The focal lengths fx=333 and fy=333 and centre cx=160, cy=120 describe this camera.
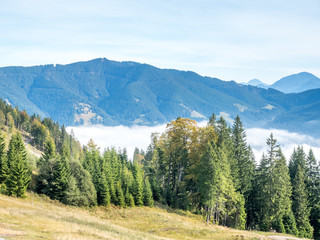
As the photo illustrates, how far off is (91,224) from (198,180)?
3036cm

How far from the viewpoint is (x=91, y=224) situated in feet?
119

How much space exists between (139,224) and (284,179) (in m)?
35.7

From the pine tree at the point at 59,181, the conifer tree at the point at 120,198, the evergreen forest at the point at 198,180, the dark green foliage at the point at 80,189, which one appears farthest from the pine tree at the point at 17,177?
the conifer tree at the point at 120,198

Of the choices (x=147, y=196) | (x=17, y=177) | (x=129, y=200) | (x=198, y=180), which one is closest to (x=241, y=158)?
(x=198, y=180)

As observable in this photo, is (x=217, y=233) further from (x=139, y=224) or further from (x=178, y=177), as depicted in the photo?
(x=178, y=177)

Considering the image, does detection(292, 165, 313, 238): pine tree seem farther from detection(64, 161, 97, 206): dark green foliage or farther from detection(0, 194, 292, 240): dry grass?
detection(64, 161, 97, 206): dark green foliage

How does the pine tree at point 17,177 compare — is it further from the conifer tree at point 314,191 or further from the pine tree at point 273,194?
the conifer tree at point 314,191

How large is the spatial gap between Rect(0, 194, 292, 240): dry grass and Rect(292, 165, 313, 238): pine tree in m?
25.5

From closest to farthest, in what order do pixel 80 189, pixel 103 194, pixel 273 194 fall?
1. pixel 80 189
2. pixel 103 194
3. pixel 273 194

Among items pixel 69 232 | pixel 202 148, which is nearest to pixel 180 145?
pixel 202 148

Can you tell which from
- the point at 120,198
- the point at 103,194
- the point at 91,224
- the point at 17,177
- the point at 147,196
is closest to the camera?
the point at 91,224

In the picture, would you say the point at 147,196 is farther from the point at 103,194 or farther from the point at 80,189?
the point at 80,189

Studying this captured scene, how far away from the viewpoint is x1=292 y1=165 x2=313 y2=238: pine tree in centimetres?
7256

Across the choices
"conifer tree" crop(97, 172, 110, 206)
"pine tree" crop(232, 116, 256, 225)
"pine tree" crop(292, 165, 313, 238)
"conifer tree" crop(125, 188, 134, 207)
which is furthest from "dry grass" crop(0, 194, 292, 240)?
"pine tree" crop(292, 165, 313, 238)
